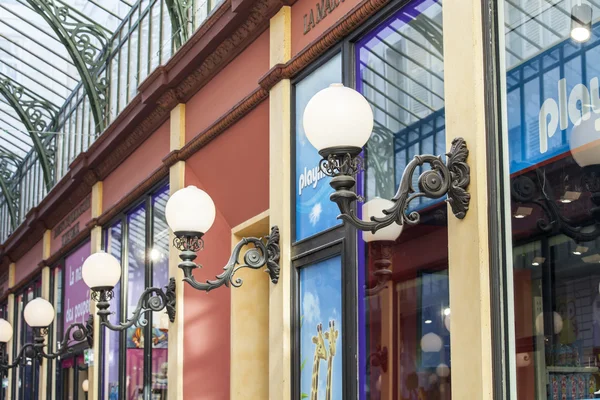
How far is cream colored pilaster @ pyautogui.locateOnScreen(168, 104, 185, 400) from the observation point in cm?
1073

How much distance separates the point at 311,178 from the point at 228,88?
2.18 meters

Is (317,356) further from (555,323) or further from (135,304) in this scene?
(135,304)

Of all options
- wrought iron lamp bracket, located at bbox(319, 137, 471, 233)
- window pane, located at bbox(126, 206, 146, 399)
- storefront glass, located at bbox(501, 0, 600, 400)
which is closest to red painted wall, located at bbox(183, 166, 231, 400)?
window pane, located at bbox(126, 206, 146, 399)

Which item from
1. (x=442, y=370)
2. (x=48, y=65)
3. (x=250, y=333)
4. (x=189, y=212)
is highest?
(x=48, y=65)

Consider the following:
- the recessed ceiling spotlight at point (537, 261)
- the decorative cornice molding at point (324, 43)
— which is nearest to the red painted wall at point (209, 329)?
the decorative cornice molding at point (324, 43)

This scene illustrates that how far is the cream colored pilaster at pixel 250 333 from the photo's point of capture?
983cm

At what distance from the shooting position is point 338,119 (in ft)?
17.6

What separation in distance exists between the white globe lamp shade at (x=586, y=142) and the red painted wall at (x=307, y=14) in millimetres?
2798

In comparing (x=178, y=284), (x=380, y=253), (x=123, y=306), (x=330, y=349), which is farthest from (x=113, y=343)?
(x=380, y=253)

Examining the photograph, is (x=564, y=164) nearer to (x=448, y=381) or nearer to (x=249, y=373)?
(x=448, y=381)

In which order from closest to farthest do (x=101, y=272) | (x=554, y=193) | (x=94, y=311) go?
1. (x=554, y=193)
2. (x=101, y=272)
3. (x=94, y=311)

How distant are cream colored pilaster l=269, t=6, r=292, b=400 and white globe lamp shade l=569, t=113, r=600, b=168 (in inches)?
143

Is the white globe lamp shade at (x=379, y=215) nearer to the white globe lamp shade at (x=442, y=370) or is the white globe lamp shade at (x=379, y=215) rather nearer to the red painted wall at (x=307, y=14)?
the white globe lamp shade at (x=442, y=370)

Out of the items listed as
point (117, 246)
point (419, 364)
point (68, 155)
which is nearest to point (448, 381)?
point (419, 364)
